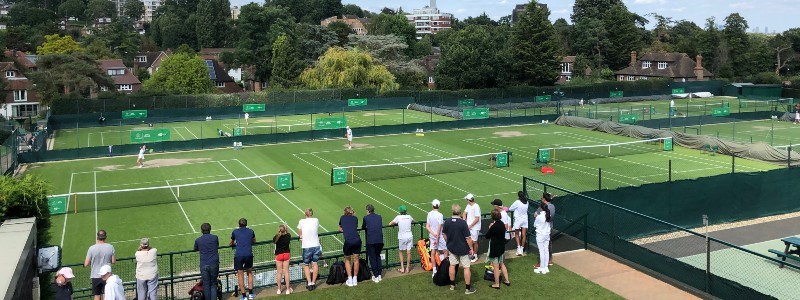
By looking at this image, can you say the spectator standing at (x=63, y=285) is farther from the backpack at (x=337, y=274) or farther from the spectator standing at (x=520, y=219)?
the spectator standing at (x=520, y=219)

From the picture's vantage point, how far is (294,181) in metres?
34.8

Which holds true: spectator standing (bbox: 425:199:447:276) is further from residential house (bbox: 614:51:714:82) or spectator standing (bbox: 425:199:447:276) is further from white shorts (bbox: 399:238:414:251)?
residential house (bbox: 614:51:714:82)

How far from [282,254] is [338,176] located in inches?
757

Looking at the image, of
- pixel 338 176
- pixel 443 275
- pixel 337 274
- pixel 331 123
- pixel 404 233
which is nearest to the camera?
pixel 443 275

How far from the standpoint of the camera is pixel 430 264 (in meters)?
15.8

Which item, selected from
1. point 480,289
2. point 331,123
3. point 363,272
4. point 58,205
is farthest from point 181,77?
point 480,289

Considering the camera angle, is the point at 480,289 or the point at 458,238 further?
the point at 480,289

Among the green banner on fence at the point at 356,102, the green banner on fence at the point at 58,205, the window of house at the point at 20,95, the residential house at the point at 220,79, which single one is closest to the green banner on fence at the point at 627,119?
the green banner on fence at the point at 356,102

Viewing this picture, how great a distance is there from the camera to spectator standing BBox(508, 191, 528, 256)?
1645cm

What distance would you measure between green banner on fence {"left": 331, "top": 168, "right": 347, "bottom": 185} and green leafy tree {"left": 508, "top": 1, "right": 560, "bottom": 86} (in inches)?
2299

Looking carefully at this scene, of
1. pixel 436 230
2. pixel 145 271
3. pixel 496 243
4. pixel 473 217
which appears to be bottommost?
pixel 145 271

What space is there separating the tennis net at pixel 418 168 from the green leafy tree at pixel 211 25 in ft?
434

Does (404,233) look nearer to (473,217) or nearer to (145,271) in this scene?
(473,217)

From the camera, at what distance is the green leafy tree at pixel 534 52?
88312 millimetres
